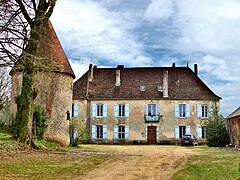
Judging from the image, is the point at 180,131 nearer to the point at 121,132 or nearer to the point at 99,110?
the point at 121,132

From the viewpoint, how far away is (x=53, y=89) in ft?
66.5

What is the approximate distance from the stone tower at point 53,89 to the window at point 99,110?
469 inches

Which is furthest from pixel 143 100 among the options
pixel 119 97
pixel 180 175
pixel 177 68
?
pixel 180 175

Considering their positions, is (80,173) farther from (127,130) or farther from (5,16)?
(127,130)

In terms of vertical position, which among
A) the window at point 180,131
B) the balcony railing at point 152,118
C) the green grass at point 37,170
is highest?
the balcony railing at point 152,118

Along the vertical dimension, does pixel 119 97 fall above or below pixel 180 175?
above

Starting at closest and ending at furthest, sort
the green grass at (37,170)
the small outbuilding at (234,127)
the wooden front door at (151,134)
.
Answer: the green grass at (37,170) < the small outbuilding at (234,127) < the wooden front door at (151,134)

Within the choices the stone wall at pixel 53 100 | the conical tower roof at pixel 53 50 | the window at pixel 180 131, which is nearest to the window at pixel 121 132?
the window at pixel 180 131

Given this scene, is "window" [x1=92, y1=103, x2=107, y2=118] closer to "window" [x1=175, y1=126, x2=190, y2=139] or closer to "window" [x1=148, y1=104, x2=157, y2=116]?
"window" [x1=148, y1=104, x2=157, y2=116]

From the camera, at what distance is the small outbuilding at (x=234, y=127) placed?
2286 centimetres

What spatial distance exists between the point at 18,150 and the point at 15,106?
6523 mm

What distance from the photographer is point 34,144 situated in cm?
1588

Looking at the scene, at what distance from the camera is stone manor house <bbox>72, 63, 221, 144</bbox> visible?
107 ft

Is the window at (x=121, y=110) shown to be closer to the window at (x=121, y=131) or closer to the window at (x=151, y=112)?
the window at (x=121, y=131)
